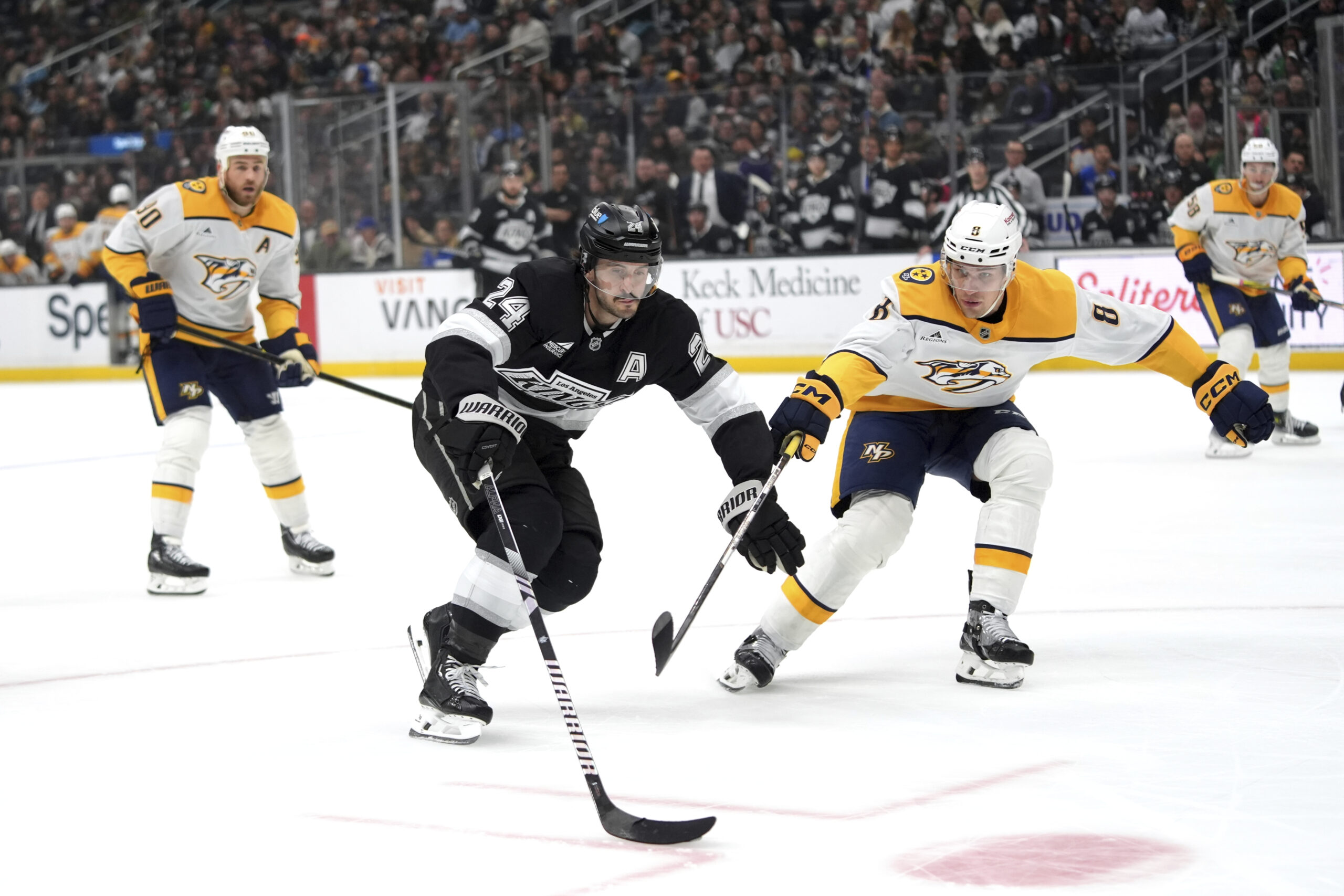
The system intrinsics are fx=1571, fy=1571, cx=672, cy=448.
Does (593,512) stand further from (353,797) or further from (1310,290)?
(1310,290)

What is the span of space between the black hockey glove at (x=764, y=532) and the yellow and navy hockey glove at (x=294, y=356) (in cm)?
231

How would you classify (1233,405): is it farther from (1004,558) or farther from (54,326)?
(54,326)

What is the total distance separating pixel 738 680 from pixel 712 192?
8757mm

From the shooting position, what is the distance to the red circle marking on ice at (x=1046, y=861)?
2.21 m

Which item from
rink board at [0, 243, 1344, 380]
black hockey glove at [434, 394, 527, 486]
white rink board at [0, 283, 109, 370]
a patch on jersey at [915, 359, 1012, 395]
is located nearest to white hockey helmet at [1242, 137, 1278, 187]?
rink board at [0, 243, 1344, 380]

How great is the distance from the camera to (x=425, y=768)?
9.35ft

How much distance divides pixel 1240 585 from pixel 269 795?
9.33 feet

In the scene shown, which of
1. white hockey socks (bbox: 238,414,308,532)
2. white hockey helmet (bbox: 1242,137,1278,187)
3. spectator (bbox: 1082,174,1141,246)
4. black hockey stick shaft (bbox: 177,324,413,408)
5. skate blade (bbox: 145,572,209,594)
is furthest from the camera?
spectator (bbox: 1082,174,1141,246)

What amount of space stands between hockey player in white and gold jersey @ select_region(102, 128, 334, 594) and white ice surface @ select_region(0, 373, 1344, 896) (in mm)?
311

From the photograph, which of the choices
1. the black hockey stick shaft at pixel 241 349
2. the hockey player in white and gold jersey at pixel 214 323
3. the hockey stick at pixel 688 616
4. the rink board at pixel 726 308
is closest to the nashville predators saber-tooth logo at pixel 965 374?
the hockey stick at pixel 688 616

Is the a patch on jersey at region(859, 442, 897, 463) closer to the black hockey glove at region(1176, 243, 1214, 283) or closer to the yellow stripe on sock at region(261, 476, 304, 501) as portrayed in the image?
the yellow stripe on sock at region(261, 476, 304, 501)

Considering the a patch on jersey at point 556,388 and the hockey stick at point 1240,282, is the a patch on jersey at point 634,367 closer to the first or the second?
the a patch on jersey at point 556,388

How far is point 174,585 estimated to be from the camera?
4.75 meters

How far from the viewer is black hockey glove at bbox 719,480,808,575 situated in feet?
10.3
